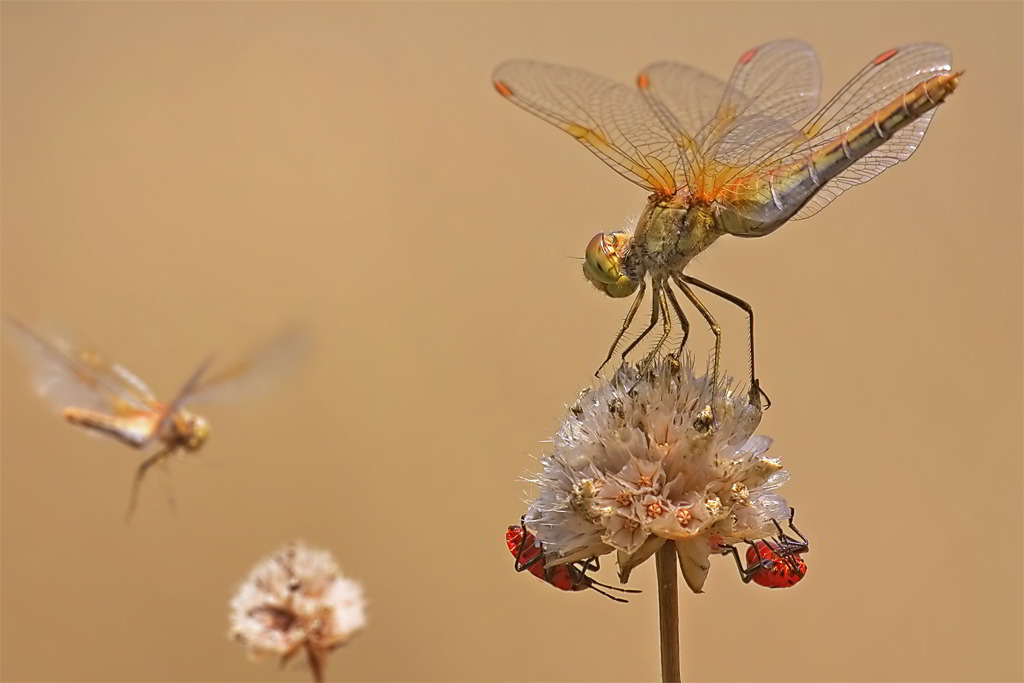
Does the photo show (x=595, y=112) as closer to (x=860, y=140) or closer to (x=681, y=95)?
(x=681, y=95)

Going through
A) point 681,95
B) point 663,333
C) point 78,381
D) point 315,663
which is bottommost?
point 315,663

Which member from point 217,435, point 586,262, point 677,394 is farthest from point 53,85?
point 677,394

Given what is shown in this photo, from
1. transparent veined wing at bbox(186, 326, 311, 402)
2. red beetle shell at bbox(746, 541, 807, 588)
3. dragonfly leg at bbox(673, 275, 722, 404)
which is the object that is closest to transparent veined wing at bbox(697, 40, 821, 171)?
dragonfly leg at bbox(673, 275, 722, 404)

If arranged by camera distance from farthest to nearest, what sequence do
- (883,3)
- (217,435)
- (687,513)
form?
(217,435) → (883,3) → (687,513)

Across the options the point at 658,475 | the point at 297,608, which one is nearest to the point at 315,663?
the point at 297,608

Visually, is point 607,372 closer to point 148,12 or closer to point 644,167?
point 644,167

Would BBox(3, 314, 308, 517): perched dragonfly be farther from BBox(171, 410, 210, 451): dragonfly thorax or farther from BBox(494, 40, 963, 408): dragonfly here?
BBox(494, 40, 963, 408): dragonfly
